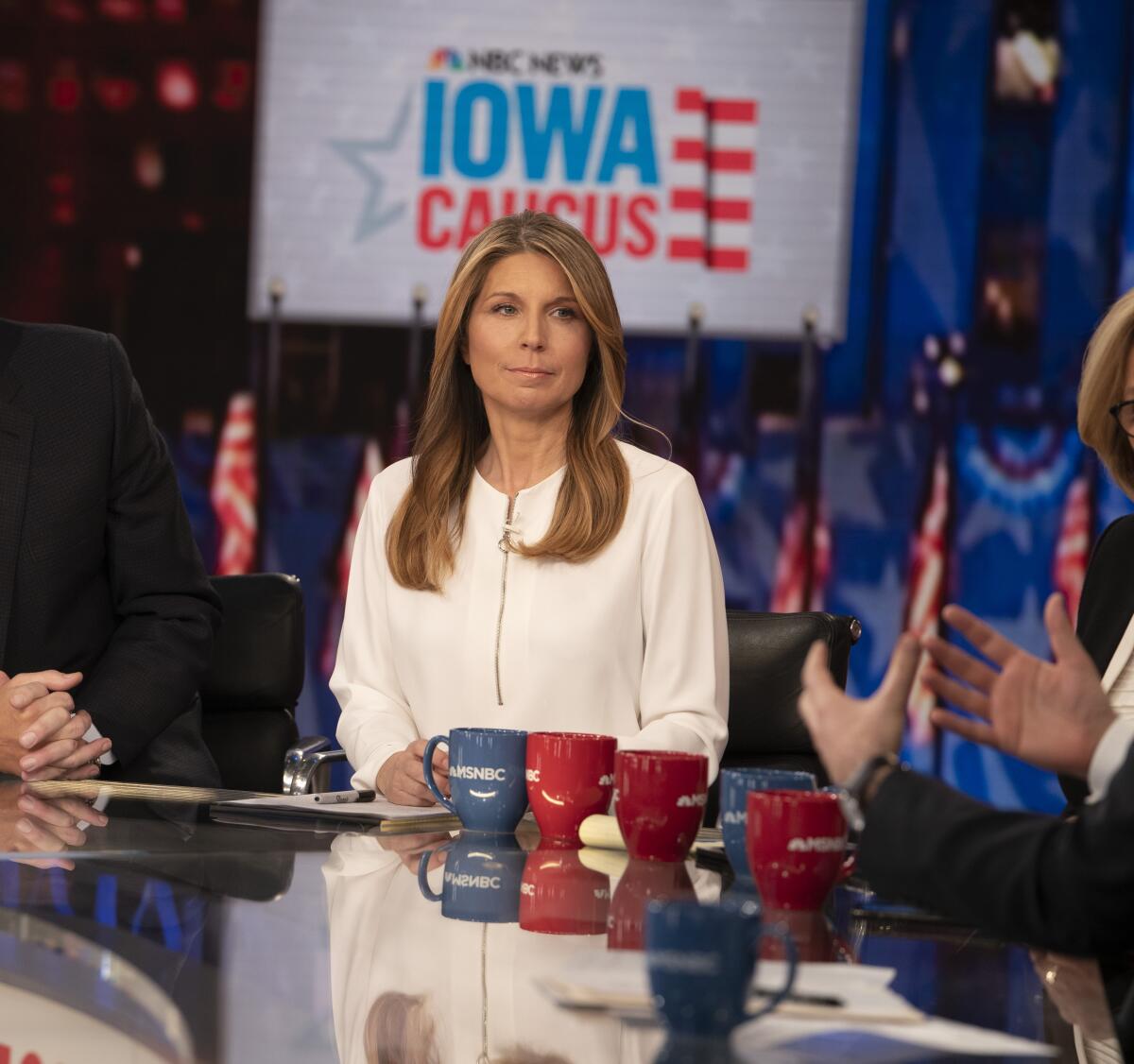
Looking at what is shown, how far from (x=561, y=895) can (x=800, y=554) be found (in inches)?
147

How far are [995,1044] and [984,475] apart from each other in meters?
4.22

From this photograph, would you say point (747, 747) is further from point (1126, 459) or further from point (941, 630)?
point (941, 630)

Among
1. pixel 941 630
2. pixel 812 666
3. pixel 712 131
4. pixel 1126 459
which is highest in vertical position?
pixel 712 131

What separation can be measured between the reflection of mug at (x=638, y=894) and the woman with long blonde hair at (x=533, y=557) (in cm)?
68

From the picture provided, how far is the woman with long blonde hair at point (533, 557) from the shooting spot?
228 centimetres

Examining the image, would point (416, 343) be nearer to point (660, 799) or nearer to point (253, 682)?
point (253, 682)

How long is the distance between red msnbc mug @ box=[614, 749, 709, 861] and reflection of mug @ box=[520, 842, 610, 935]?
7cm

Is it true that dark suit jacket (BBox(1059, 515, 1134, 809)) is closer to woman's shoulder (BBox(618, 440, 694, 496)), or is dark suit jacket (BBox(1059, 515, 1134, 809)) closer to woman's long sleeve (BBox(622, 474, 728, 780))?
woman's long sleeve (BBox(622, 474, 728, 780))

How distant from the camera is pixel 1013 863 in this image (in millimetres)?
1119

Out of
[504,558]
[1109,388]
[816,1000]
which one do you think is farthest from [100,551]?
[816,1000]

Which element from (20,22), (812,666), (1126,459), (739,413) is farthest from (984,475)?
(812,666)

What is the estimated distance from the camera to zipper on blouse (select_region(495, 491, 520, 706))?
2.30 m

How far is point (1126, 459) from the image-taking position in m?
2.40

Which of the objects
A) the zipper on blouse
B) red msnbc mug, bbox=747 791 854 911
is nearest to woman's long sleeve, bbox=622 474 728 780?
the zipper on blouse
